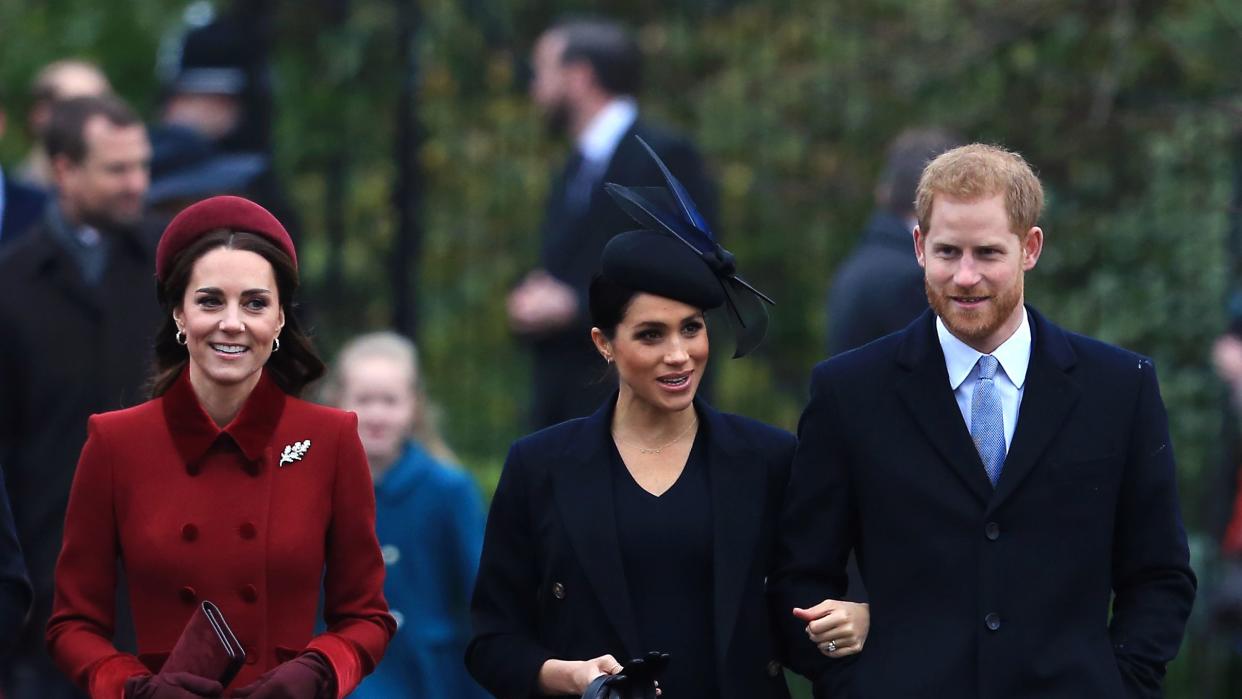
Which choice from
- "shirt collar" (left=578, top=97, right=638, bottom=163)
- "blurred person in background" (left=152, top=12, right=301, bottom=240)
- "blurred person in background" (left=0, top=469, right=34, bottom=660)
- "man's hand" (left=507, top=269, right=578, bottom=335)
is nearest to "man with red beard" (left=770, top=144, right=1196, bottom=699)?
"blurred person in background" (left=0, top=469, right=34, bottom=660)

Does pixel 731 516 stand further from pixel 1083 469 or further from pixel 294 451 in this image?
pixel 294 451

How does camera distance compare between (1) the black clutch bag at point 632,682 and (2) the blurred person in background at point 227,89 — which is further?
(2) the blurred person in background at point 227,89

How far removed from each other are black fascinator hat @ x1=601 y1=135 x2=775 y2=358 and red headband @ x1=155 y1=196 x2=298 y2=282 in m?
0.73

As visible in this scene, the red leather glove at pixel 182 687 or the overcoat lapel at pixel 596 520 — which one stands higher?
the overcoat lapel at pixel 596 520

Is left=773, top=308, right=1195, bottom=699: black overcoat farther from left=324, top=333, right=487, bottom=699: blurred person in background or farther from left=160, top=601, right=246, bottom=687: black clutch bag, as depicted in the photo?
left=324, top=333, right=487, bottom=699: blurred person in background

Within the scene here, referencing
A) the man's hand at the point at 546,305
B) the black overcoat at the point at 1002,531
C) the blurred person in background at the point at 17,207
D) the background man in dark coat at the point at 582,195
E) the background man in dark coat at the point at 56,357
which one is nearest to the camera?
the black overcoat at the point at 1002,531

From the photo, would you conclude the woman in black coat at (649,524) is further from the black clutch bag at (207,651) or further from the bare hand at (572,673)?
the black clutch bag at (207,651)

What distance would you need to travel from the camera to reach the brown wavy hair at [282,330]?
5.00 meters

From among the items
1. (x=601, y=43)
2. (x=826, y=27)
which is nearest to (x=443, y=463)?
(x=601, y=43)

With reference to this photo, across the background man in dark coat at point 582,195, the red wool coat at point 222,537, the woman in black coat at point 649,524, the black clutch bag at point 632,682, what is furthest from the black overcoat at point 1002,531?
the background man in dark coat at point 582,195

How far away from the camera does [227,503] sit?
494cm

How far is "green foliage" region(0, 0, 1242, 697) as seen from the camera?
999cm

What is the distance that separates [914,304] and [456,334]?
432 centimetres

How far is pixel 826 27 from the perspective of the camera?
1110 centimetres
